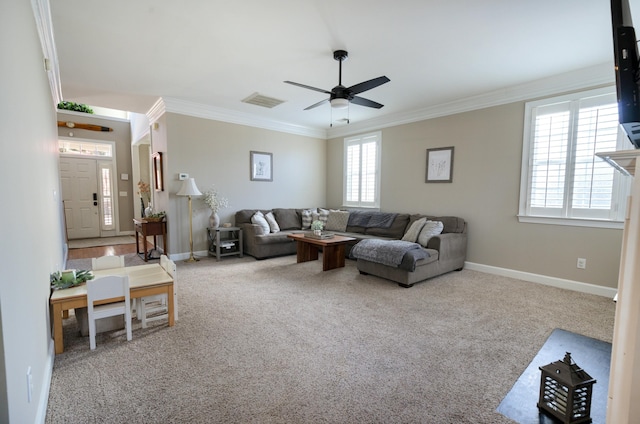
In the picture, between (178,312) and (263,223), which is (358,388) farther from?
(263,223)

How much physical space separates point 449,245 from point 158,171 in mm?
5163

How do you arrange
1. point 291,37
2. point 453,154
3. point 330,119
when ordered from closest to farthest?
point 291,37, point 453,154, point 330,119

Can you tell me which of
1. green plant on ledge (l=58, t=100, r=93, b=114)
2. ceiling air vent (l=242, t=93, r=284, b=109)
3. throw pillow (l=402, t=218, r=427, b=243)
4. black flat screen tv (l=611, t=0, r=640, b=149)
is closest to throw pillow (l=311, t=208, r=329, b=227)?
throw pillow (l=402, t=218, r=427, b=243)

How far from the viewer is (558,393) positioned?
152 cm

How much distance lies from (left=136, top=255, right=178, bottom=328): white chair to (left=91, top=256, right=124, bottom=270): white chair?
1.44 ft

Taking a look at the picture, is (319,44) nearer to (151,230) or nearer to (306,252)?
(306,252)

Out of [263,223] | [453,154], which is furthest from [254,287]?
[453,154]

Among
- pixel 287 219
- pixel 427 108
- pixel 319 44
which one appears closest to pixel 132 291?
pixel 319 44

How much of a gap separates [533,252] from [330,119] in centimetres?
414

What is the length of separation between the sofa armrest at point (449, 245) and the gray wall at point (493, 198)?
240 millimetres

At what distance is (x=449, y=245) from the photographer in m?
4.25

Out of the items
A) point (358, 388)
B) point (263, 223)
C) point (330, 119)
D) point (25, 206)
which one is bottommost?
point (358, 388)

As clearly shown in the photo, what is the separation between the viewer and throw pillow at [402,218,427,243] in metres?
4.54

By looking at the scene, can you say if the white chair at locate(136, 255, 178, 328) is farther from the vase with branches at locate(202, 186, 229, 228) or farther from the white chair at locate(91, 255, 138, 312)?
the vase with branches at locate(202, 186, 229, 228)
